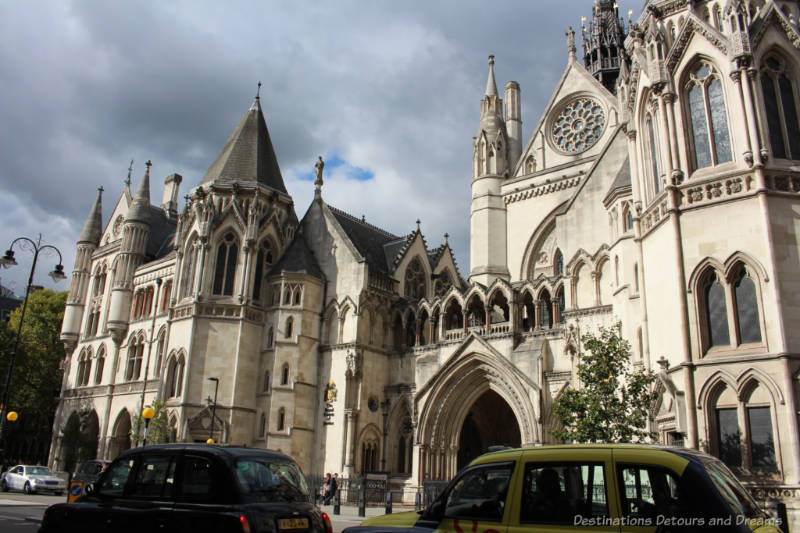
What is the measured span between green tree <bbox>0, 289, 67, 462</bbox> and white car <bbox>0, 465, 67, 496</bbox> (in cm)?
1519

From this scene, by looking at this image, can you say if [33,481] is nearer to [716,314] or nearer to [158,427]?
[158,427]

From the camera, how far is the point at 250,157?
33.8 meters

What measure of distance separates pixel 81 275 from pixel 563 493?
43.9 m

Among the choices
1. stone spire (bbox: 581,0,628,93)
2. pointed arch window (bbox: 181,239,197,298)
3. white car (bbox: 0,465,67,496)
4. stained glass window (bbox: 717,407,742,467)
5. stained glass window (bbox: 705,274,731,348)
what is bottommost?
white car (bbox: 0,465,67,496)

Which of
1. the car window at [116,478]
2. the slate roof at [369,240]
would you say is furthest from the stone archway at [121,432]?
the car window at [116,478]

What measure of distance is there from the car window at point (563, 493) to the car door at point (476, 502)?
0.21 meters

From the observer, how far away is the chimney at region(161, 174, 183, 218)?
47.2 metres

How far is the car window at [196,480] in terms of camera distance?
678cm

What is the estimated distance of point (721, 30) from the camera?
1798 centimetres

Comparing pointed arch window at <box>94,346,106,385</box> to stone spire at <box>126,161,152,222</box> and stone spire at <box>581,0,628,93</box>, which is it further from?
stone spire at <box>581,0,628,93</box>

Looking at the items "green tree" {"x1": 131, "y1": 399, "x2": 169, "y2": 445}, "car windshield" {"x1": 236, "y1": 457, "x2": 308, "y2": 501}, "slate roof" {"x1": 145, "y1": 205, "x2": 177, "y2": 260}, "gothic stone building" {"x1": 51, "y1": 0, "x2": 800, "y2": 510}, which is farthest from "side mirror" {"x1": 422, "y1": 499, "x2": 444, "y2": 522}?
"slate roof" {"x1": 145, "y1": 205, "x2": 177, "y2": 260}

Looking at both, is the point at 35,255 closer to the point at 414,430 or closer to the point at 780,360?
the point at 414,430

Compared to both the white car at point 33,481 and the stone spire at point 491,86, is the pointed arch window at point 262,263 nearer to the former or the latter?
the white car at point 33,481

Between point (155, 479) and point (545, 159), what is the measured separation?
3211 cm
